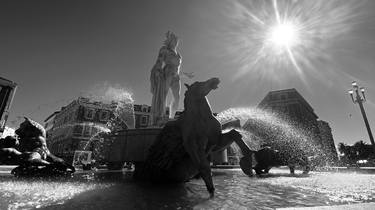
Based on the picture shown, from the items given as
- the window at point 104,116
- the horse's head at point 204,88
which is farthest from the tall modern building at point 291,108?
the horse's head at point 204,88

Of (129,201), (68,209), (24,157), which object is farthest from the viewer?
(24,157)

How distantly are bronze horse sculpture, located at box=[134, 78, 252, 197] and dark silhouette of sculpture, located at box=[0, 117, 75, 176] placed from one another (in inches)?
128

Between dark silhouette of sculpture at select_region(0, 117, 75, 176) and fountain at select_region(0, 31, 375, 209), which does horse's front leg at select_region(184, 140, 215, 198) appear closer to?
fountain at select_region(0, 31, 375, 209)

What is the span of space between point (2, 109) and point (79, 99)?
28.4 metres

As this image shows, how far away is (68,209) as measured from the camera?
210cm

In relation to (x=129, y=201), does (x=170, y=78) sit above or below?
above

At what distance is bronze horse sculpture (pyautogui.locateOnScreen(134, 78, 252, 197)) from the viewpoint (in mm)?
3504

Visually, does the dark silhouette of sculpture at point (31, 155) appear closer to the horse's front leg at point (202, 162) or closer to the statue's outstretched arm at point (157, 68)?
the horse's front leg at point (202, 162)

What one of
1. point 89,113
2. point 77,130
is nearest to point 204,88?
point 77,130

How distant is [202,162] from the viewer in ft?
11.0

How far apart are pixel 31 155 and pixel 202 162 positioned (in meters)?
5.91

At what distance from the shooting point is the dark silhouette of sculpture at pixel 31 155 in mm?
5715

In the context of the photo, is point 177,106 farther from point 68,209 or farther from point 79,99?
point 79,99

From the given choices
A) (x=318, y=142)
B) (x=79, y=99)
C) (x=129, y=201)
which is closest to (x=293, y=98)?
(x=318, y=142)
